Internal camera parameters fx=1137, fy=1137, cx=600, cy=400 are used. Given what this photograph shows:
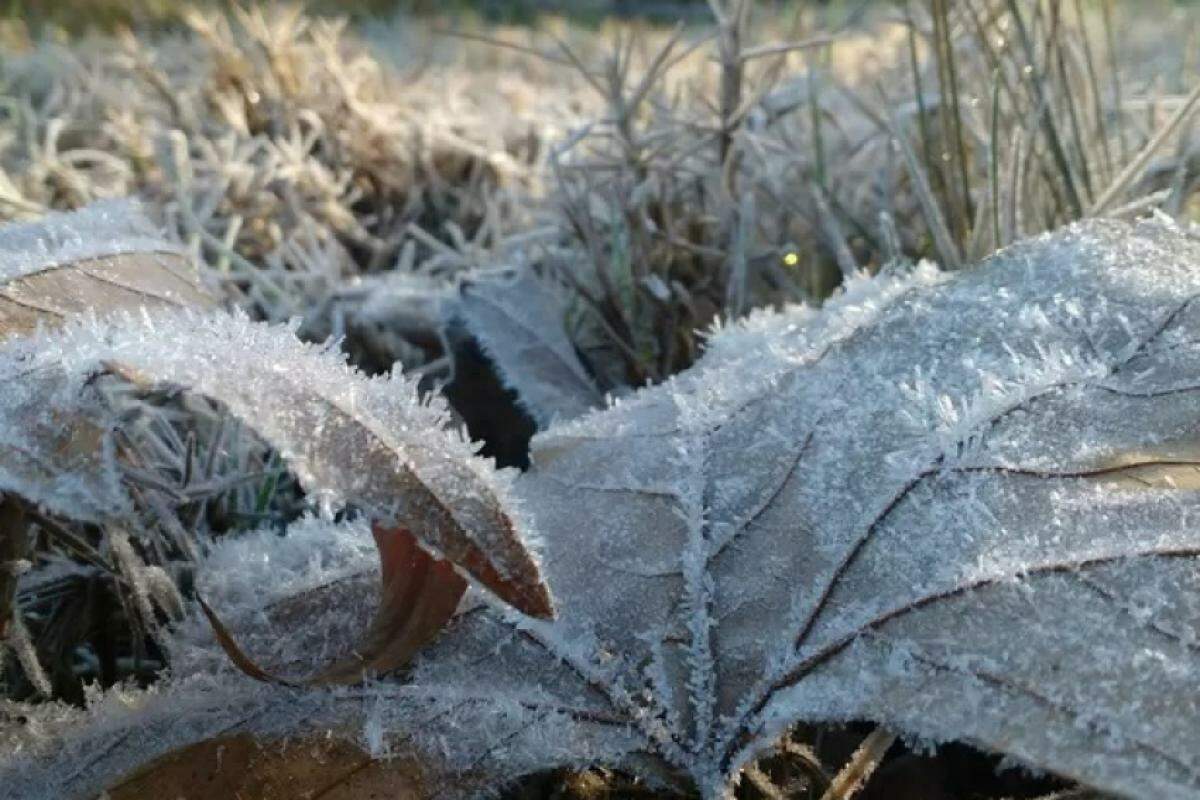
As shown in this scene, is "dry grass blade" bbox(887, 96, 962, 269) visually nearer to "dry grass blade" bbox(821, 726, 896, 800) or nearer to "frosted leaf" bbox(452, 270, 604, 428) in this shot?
"frosted leaf" bbox(452, 270, 604, 428)

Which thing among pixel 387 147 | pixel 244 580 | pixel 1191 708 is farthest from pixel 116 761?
pixel 387 147

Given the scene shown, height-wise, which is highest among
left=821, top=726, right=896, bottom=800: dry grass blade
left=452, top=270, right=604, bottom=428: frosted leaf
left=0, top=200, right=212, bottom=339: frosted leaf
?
left=0, top=200, right=212, bottom=339: frosted leaf

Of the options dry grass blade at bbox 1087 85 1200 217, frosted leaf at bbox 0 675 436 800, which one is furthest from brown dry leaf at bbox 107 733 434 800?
dry grass blade at bbox 1087 85 1200 217

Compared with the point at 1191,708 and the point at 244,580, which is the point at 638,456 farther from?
the point at 1191,708

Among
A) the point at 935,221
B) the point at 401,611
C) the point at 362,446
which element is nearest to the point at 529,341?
the point at 935,221

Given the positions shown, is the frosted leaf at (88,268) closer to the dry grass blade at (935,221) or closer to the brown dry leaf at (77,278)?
the brown dry leaf at (77,278)

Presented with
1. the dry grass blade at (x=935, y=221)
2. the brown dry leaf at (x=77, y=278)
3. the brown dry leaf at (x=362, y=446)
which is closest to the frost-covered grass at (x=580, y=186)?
the dry grass blade at (x=935, y=221)
